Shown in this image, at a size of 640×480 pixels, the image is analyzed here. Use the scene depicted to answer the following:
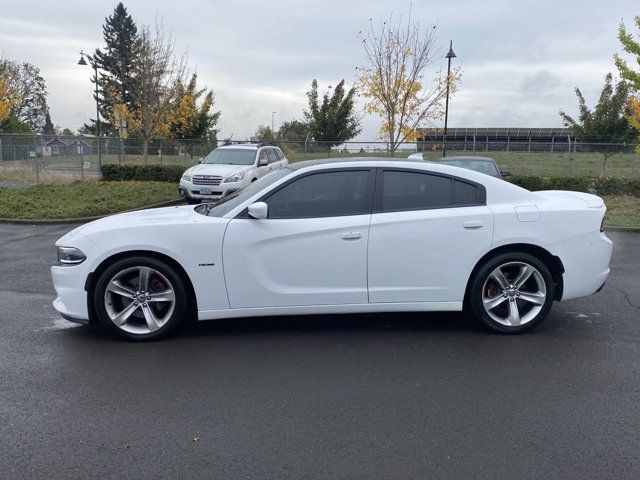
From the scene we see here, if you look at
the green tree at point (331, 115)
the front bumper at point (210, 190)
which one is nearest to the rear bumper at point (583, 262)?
the front bumper at point (210, 190)

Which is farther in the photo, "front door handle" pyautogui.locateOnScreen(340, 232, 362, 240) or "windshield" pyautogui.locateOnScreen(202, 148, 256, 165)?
"windshield" pyautogui.locateOnScreen(202, 148, 256, 165)

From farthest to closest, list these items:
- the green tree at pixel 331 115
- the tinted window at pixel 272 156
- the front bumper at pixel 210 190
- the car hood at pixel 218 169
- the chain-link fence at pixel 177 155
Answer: the green tree at pixel 331 115, the chain-link fence at pixel 177 155, the tinted window at pixel 272 156, the car hood at pixel 218 169, the front bumper at pixel 210 190

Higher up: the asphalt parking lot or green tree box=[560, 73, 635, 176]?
green tree box=[560, 73, 635, 176]

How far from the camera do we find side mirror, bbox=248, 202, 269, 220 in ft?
15.9

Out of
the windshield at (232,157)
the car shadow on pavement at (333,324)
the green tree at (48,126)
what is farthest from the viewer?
the green tree at (48,126)

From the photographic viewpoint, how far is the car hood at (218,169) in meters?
15.2

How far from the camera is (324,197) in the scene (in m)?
5.13

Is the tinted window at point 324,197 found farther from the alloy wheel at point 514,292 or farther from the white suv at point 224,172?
the white suv at point 224,172

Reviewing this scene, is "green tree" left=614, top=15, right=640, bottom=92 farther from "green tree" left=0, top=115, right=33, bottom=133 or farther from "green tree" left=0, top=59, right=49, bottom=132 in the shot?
"green tree" left=0, top=59, right=49, bottom=132

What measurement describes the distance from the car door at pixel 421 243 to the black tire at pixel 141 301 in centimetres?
168

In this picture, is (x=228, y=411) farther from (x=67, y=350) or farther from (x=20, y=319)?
(x=20, y=319)

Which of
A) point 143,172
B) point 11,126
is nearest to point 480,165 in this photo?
point 143,172

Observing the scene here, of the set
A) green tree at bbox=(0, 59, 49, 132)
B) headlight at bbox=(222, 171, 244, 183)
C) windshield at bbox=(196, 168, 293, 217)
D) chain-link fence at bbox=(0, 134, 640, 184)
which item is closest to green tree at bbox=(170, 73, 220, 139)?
chain-link fence at bbox=(0, 134, 640, 184)

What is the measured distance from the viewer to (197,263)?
4.88 metres
